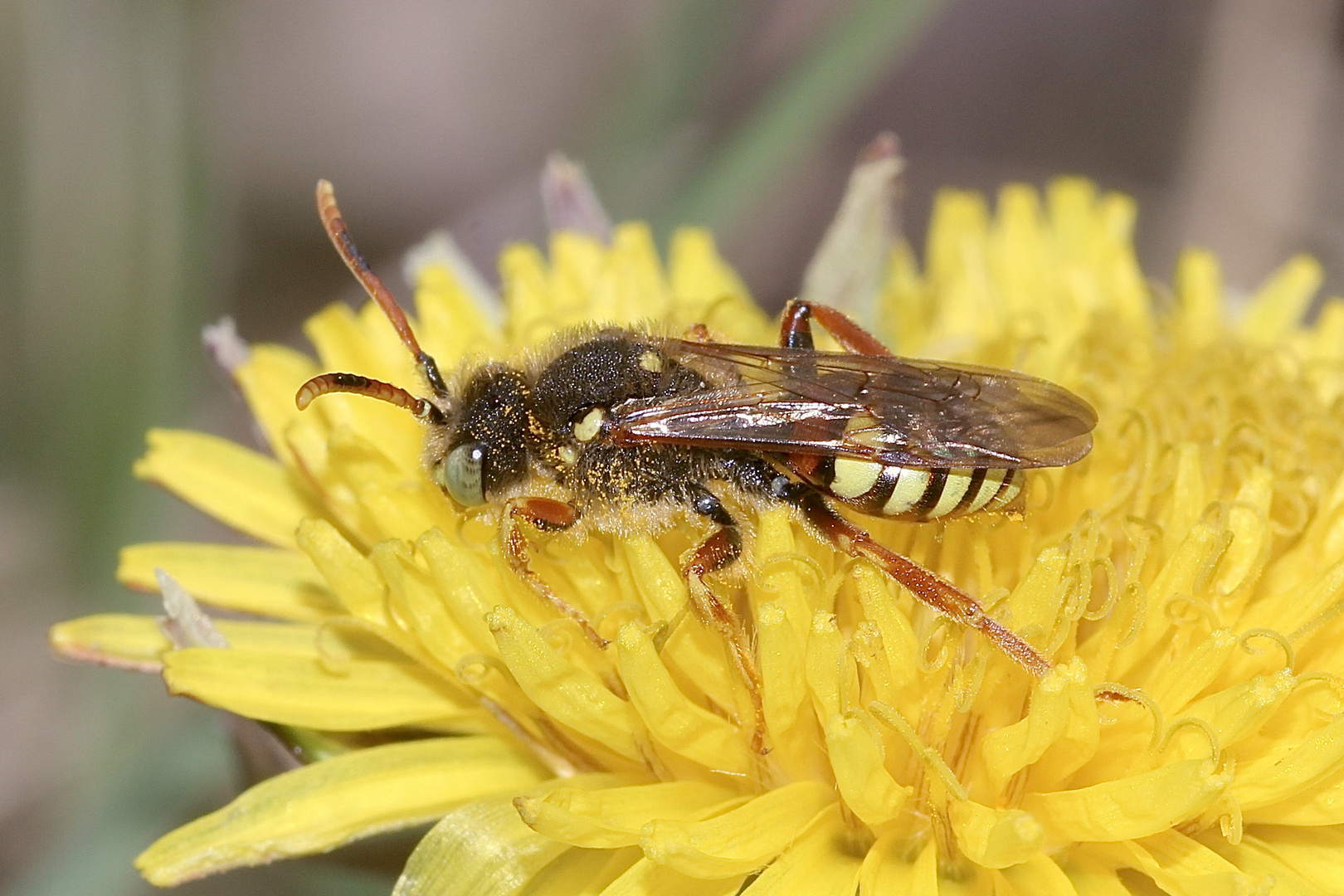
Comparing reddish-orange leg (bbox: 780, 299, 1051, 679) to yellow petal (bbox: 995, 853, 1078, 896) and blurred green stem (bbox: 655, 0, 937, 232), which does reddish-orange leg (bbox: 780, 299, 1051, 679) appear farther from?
blurred green stem (bbox: 655, 0, 937, 232)

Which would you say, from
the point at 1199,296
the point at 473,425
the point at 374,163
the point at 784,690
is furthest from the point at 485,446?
the point at 374,163

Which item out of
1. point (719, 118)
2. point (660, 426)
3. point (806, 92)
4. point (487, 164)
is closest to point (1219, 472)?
point (660, 426)

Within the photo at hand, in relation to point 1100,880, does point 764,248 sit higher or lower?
higher

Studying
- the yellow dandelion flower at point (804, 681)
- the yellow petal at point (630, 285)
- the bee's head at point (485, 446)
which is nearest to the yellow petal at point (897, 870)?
the yellow dandelion flower at point (804, 681)

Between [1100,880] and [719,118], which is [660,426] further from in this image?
[719,118]

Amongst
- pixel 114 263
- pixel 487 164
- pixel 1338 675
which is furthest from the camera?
pixel 487 164

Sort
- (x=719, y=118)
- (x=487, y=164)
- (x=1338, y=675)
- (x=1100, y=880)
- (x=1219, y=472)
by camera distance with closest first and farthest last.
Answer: (x=1100, y=880)
(x=1338, y=675)
(x=1219, y=472)
(x=719, y=118)
(x=487, y=164)
